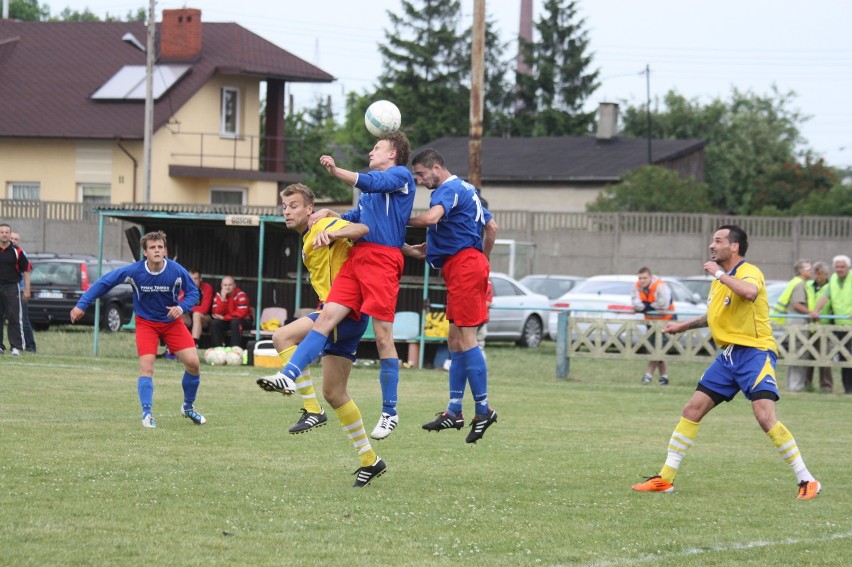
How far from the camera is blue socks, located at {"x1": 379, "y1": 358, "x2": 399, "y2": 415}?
971 centimetres

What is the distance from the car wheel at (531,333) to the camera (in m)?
29.5

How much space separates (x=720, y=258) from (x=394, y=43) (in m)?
59.8

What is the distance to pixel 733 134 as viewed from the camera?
77312mm

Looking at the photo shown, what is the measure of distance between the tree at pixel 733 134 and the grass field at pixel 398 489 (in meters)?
52.4

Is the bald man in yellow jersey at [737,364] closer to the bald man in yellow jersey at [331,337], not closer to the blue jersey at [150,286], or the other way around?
the bald man in yellow jersey at [331,337]

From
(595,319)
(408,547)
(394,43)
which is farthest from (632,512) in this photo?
(394,43)

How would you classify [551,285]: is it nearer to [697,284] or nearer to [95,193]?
[697,284]

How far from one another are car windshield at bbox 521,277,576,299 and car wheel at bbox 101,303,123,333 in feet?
35.3

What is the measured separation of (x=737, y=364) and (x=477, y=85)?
Result: 654 inches

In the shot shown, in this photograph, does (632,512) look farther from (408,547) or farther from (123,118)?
(123,118)

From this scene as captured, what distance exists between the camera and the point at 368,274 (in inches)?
369

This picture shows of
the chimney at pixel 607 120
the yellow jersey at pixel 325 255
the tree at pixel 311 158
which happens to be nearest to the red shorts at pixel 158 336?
the yellow jersey at pixel 325 255

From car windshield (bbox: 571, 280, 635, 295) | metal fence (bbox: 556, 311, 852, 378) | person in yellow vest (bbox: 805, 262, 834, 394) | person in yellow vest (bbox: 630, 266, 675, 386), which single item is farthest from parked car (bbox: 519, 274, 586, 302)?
person in yellow vest (bbox: 805, 262, 834, 394)

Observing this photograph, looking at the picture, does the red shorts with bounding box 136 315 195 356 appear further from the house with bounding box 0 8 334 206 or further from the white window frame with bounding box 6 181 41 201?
the white window frame with bounding box 6 181 41 201
